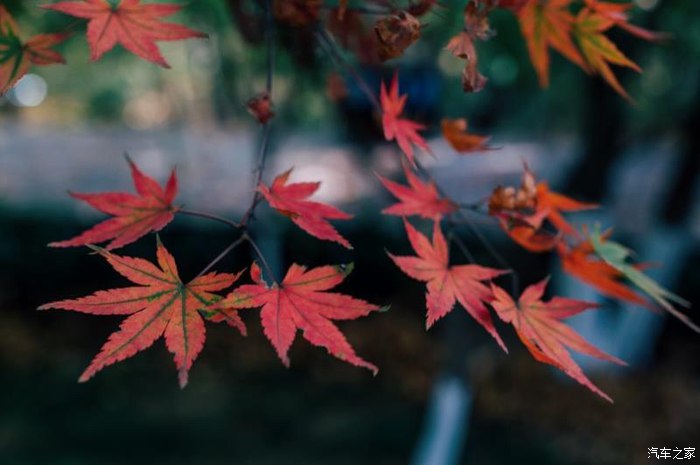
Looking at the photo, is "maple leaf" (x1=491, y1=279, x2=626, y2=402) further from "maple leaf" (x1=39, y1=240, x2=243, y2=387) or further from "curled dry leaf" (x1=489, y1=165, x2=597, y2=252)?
"maple leaf" (x1=39, y1=240, x2=243, y2=387)

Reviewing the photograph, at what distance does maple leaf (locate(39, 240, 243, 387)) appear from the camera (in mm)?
557

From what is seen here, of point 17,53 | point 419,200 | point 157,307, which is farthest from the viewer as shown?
point 419,200

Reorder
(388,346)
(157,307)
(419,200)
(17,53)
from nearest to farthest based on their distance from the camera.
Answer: (157,307)
(17,53)
(419,200)
(388,346)

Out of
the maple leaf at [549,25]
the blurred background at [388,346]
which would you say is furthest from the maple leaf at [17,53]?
the blurred background at [388,346]

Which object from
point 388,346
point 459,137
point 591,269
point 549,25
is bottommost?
point 388,346

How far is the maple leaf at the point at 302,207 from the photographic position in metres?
0.61

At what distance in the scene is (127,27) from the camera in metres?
Answer: 0.72

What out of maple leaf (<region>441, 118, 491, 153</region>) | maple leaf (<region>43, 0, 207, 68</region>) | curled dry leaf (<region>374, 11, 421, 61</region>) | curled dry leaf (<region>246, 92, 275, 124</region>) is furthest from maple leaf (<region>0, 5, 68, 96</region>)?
maple leaf (<region>441, 118, 491, 153</region>)

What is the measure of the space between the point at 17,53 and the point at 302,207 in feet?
1.08

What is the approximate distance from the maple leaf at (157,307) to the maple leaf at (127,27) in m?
0.22

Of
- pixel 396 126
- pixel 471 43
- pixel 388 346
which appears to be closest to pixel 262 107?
pixel 396 126

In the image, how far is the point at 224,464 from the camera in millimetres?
3424

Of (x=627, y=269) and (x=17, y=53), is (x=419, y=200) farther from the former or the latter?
(x=17, y=53)

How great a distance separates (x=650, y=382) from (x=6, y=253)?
4806 millimetres
